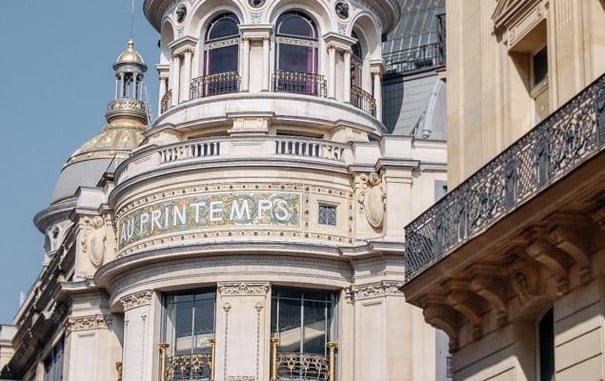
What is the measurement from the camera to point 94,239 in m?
46.2

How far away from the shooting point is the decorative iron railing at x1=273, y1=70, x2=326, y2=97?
4453cm

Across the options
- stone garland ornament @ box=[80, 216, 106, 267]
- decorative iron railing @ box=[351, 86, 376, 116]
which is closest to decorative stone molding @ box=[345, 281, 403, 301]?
decorative iron railing @ box=[351, 86, 376, 116]

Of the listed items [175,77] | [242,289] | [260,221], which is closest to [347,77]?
[175,77]

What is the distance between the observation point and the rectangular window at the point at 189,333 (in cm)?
4100

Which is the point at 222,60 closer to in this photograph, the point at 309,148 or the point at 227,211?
the point at 309,148

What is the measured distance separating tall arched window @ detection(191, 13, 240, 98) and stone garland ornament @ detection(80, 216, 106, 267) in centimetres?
435

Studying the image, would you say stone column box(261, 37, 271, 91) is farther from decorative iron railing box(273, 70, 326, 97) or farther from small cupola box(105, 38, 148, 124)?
small cupola box(105, 38, 148, 124)

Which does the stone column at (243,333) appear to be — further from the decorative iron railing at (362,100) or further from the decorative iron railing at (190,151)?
the decorative iron railing at (362,100)

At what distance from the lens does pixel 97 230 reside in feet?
152

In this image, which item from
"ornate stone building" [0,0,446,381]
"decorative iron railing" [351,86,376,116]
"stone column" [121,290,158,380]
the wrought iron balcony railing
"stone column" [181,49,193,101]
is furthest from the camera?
"decorative iron railing" [351,86,376,116]

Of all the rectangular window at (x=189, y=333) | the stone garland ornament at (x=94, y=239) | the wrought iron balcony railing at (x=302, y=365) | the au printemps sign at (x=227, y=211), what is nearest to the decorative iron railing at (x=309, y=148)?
the au printemps sign at (x=227, y=211)

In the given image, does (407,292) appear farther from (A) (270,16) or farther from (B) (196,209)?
(A) (270,16)

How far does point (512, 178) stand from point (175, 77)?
26.9 meters

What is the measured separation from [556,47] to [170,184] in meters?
22.4
